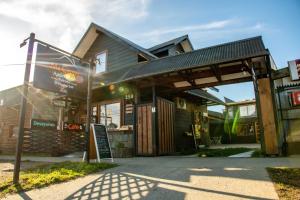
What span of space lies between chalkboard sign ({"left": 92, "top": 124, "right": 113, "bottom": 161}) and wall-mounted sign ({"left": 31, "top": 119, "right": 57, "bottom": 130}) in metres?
6.97

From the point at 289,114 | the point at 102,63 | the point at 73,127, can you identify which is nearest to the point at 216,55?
the point at 289,114

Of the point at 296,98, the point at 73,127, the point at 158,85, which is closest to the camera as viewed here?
the point at 296,98

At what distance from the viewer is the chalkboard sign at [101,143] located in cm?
785

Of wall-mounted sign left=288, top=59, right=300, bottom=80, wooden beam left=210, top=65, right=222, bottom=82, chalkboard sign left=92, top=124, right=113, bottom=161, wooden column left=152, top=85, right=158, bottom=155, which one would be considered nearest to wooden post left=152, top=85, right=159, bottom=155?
wooden column left=152, top=85, right=158, bottom=155

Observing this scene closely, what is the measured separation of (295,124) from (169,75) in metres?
5.10

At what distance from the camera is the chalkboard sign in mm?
7852

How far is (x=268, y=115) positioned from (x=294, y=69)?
1674 millimetres

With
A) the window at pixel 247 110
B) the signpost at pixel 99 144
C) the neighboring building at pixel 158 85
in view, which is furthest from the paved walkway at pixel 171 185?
the window at pixel 247 110

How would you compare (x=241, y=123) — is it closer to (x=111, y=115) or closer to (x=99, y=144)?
(x=111, y=115)

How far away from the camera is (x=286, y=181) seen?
4.23 m

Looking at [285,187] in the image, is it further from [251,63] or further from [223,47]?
[223,47]

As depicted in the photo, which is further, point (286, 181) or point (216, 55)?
point (216, 55)

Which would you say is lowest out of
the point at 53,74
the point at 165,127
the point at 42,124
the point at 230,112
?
the point at 165,127

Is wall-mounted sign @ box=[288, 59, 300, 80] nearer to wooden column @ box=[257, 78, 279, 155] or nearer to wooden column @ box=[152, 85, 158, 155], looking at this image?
wooden column @ box=[257, 78, 279, 155]
